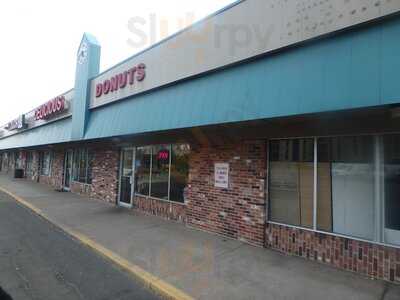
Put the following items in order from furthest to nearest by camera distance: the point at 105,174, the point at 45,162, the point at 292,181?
the point at 45,162 < the point at 105,174 < the point at 292,181

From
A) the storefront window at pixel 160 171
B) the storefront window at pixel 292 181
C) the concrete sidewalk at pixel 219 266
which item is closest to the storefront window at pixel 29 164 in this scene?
the storefront window at pixel 160 171

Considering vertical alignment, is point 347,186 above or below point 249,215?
above

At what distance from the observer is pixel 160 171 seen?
9.97 m

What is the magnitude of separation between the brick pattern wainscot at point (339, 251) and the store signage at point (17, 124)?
898 inches

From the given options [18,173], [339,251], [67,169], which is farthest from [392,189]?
[18,173]

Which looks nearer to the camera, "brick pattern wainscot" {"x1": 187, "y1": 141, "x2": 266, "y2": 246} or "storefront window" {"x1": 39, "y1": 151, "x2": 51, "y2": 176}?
"brick pattern wainscot" {"x1": 187, "y1": 141, "x2": 266, "y2": 246}

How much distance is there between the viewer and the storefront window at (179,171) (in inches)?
356

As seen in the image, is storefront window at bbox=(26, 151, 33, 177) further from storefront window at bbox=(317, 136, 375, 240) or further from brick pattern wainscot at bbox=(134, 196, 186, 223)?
storefront window at bbox=(317, 136, 375, 240)

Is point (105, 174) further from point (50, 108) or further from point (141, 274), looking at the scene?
point (141, 274)

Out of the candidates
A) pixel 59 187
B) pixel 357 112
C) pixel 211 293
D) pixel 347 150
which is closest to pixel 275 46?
pixel 357 112

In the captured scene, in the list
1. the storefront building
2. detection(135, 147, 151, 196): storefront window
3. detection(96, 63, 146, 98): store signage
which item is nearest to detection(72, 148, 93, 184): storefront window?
detection(96, 63, 146, 98): store signage

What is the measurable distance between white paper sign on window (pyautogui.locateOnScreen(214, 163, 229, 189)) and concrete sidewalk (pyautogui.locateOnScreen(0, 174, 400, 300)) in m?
1.31

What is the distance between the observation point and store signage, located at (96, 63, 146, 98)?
9.56m

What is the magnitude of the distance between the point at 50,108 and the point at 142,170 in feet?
33.0
